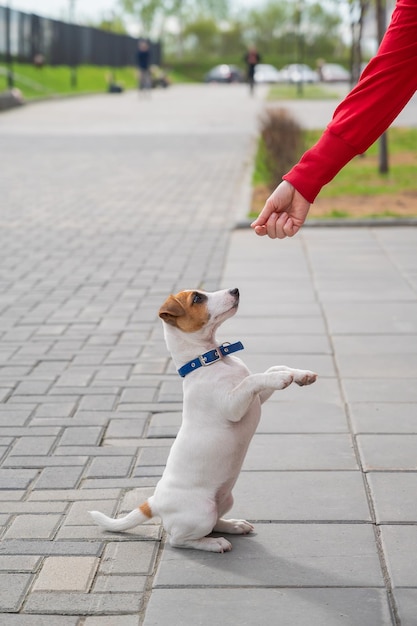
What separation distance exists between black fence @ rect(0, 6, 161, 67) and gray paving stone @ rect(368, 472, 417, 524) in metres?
39.4

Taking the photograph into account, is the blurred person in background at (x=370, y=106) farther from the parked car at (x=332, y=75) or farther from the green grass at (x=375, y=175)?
the parked car at (x=332, y=75)

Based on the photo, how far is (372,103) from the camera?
10.6ft

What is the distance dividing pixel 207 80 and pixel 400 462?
245 feet

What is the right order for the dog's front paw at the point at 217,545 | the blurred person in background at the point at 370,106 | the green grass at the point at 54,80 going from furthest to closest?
the green grass at the point at 54,80, the dog's front paw at the point at 217,545, the blurred person in background at the point at 370,106

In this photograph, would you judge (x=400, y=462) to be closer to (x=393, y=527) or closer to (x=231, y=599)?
(x=393, y=527)

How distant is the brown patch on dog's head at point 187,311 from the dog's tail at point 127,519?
26.7 inches

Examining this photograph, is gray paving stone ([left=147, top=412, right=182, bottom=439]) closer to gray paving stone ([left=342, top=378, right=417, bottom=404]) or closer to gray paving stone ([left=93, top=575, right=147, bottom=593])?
gray paving stone ([left=342, top=378, right=417, bottom=404])

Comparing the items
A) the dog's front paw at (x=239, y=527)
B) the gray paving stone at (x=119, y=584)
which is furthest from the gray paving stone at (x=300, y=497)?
the gray paving stone at (x=119, y=584)

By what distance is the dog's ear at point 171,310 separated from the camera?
12.4 ft

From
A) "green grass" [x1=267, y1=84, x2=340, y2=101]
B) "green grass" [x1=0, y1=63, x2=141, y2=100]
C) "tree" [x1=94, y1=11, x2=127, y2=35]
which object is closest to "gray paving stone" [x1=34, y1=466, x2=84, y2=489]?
"green grass" [x1=0, y1=63, x2=141, y2=100]

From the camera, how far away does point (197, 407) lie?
12.6ft

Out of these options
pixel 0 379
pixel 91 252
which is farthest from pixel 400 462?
pixel 91 252

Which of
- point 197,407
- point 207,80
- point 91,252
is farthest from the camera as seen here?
point 207,80

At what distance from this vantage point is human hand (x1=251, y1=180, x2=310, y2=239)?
11.1ft
